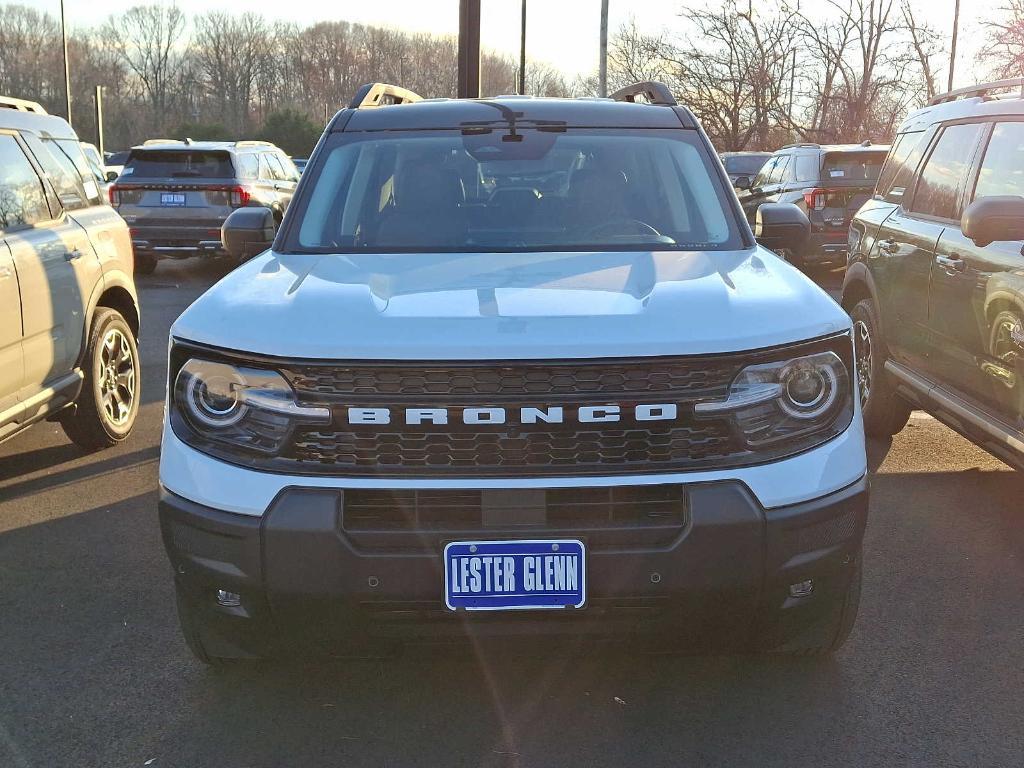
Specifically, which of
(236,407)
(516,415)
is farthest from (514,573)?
(236,407)

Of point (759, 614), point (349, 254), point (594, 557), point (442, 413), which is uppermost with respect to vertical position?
point (349, 254)

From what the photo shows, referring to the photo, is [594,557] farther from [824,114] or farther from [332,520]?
[824,114]

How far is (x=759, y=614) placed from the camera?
283cm

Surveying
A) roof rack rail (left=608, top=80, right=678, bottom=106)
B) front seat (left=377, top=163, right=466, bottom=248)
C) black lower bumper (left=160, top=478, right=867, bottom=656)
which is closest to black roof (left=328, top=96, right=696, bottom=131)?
roof rack rail (left=608, top=80, right=678, bottom=106)

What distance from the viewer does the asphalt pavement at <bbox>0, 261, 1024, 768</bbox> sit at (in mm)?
2951

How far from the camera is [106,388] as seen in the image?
6137mm

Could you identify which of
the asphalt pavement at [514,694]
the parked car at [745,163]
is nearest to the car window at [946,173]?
the asphalt pavement at [514,694]

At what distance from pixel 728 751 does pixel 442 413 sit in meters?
1.19

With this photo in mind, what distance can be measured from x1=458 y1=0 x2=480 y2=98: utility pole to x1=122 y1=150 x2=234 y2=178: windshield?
3271 mm

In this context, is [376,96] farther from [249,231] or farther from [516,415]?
[516,415]

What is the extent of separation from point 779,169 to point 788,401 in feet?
42.5

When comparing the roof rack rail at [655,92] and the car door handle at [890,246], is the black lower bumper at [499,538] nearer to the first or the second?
the roof rack rail at [655,92]

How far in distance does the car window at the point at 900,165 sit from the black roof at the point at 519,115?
Result: 84.2 inches

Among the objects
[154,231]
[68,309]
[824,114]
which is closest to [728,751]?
[68,309]
